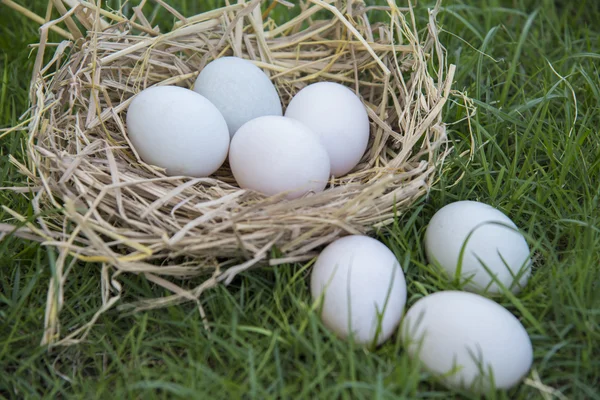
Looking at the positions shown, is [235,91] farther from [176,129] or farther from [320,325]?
[320,325]

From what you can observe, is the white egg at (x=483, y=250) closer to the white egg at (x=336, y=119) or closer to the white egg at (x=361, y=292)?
the white egg at (x=361, y=292)

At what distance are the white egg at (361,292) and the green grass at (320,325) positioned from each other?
0.04 m

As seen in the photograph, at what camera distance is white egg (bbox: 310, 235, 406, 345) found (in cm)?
140

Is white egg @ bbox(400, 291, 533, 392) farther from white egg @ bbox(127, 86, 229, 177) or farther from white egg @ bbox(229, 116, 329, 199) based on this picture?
white egg @ bbox(127, 86, 229, 177)

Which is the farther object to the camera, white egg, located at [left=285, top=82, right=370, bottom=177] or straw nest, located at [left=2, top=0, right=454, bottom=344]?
white egg, located at [left=285, top=82, right=370, bottom=177]

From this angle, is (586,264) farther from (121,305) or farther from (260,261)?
(121,305)

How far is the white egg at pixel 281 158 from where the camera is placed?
1.64 m

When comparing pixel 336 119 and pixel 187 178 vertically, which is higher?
pixel 336 119

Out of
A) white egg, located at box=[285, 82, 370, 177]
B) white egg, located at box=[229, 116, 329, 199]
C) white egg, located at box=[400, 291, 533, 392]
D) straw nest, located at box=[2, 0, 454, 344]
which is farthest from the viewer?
white egg, located at box=[285, 82, 370, 177]

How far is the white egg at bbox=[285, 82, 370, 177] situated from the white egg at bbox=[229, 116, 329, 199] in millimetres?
101

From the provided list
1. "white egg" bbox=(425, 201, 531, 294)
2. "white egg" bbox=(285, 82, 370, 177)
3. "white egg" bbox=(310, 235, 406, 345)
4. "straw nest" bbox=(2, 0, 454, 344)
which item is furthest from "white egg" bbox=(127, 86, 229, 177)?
"white egg" bbox=(425, 201, 531, 294)

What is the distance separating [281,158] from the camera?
5.38 ft

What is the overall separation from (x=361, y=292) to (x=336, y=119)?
58 centimetres

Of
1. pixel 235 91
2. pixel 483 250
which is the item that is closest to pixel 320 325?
pixel 483 250
